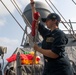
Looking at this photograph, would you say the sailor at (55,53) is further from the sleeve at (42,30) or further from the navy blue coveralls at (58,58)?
the sleeve at (42,30)

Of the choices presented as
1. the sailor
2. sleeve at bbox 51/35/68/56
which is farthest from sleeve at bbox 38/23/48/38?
sleeve at bbox 51/35/68/56

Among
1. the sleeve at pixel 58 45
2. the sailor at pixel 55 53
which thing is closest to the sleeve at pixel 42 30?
the sailor at pixel 55 53

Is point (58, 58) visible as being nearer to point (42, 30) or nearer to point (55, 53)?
point (55, 53)

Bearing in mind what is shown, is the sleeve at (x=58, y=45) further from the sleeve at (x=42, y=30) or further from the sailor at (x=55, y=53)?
the sleeve at (x=42, y=30)

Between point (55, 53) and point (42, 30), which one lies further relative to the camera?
point (42, 30)

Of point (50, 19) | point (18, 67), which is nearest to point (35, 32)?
point (50, 19)

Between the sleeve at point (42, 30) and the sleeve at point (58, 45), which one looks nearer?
the sleeve at point (58, 45)

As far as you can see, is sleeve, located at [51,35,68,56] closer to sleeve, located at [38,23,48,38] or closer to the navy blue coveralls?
the navy blue coveralls

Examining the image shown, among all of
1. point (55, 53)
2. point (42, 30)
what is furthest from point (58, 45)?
point (42, 30)

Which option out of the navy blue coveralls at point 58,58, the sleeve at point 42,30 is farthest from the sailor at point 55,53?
the sleeve at point 42,30

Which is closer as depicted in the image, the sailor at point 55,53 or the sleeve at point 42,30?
the sailor at point 55,53

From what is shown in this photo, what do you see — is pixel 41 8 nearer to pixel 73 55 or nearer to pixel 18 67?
pixel 73 55

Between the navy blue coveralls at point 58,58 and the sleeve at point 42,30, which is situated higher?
the sleeve at point 42,30

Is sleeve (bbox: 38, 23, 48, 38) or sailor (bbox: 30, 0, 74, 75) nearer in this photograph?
sailor (bbox: 30, 0, 74, 75)
